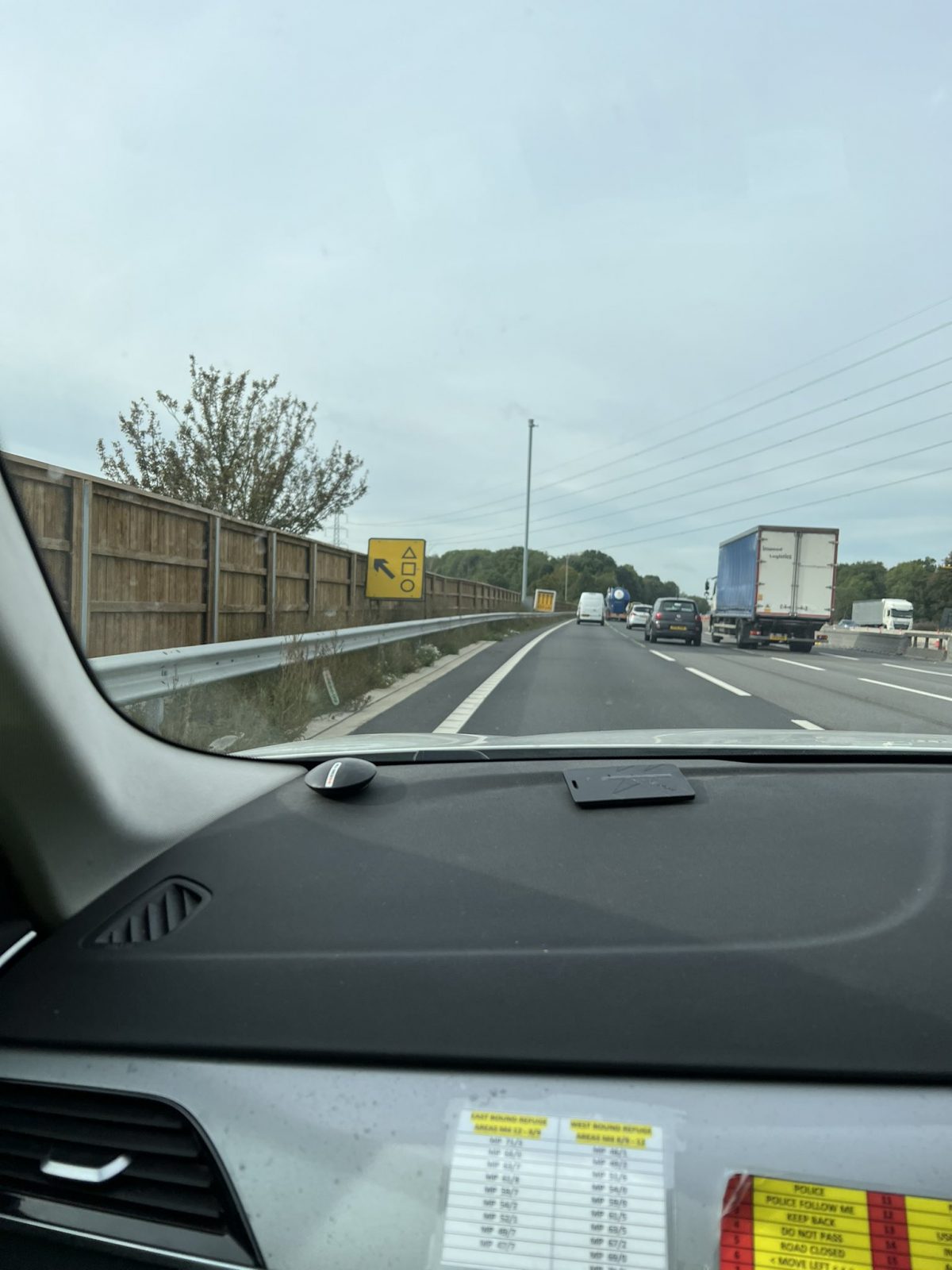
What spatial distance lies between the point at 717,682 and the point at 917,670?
448 centimetres

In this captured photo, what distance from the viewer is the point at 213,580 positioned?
4.43m

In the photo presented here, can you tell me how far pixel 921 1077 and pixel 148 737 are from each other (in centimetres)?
186

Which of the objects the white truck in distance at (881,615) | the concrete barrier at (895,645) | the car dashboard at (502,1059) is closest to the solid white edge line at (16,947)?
the car dashboard at (502,1059)

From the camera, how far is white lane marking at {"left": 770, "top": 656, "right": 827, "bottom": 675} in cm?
1046

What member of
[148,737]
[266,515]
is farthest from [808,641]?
[148,737]

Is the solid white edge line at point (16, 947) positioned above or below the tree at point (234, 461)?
below

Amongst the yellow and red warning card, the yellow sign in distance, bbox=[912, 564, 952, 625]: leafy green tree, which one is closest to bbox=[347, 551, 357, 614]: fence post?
the yellow sign in distance

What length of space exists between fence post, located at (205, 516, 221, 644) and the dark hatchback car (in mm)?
10405

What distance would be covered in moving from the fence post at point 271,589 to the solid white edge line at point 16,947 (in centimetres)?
341

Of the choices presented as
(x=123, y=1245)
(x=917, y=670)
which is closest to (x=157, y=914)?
(x=123, y=1245)

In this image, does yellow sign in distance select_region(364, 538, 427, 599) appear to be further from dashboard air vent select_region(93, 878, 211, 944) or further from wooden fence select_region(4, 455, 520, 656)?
dashboard air vent select_region(93, 878, 211, 944)

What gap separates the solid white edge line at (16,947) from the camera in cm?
190

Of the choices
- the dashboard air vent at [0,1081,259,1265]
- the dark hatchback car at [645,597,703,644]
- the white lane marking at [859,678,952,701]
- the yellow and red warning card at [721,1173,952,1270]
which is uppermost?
the dark hatchback car at [645,597,703,644]

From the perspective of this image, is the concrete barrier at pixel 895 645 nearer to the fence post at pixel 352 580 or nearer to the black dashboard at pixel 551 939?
the fence post at pixel 352 580
